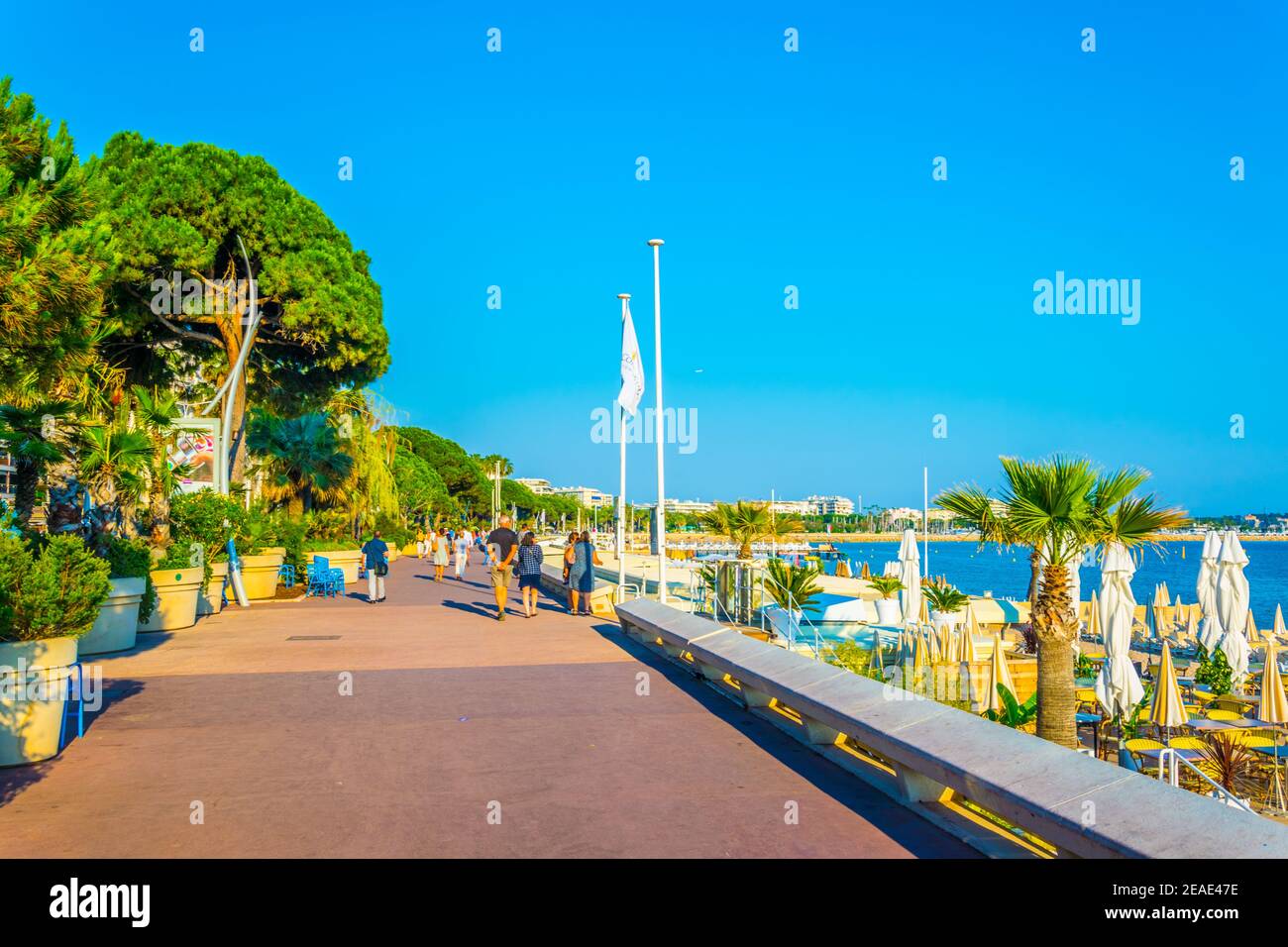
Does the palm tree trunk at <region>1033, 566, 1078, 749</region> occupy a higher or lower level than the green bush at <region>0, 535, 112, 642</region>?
lower

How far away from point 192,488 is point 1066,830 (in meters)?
19.4

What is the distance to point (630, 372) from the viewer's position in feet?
65.1

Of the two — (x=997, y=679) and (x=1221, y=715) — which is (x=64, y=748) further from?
(x=1221, y=715)

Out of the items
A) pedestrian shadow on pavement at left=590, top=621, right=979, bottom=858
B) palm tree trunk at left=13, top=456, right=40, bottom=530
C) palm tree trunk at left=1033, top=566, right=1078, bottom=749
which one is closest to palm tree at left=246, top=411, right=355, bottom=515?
palm tree trunk at left=13, top=456, right=40, bottom=530

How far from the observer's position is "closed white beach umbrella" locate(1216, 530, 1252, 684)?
53.9ft

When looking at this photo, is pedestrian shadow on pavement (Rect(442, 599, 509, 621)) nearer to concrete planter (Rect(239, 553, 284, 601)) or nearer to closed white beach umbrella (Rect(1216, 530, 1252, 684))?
concrete planter (Rect(239, 553, 284, 601))

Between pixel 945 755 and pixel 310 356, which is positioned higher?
pixel 310 356

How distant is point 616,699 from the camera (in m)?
9.68

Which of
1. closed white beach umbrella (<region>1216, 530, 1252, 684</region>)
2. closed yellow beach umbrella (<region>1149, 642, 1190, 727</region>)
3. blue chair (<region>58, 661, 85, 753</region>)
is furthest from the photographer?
closed white beach umbrella (<region>1216, 530, 1252, 684</region>)

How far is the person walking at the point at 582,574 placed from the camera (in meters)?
18.1

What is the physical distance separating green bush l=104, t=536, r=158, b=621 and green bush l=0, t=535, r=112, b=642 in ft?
17.8
